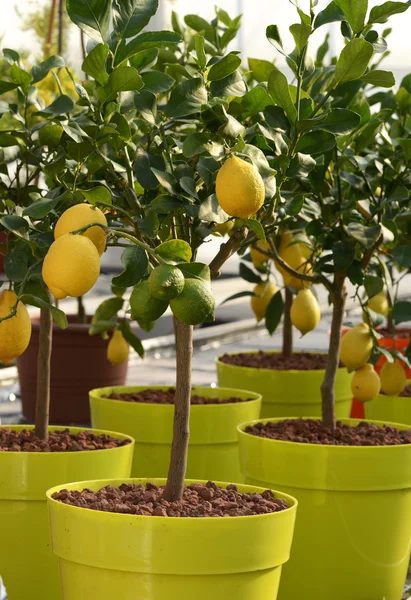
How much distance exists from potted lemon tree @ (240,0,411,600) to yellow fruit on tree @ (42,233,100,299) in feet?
1.04

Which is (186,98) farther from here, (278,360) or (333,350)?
(278,360)

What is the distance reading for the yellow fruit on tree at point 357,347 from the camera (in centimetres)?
162

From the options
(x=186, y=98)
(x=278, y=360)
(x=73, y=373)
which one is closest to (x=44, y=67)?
(x=186, y=98)

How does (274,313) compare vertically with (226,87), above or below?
below

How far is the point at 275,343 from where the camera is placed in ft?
13.9

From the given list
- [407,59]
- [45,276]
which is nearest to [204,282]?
[45,276]

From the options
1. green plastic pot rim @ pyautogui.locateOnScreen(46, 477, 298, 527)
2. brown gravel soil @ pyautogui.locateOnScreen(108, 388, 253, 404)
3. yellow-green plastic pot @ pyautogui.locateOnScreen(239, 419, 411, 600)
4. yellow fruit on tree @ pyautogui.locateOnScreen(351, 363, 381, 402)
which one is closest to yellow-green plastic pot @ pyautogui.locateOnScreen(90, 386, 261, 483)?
brown gravel soil @ pyautogui.locateOnScreen(108, 388, 253, 404)

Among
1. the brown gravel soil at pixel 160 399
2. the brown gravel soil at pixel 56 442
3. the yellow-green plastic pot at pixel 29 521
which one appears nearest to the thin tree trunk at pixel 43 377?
the brown gravel soil at pixel 56 442

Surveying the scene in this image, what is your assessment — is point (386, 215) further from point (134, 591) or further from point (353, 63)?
point (134, 591)

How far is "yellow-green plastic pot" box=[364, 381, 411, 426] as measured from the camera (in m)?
1.97

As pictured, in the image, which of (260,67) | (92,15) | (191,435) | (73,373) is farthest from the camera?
(73,373)

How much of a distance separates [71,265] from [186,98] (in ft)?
0.93

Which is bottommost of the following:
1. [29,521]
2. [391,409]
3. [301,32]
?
[29,521]

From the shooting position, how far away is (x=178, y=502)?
1.14 meters
